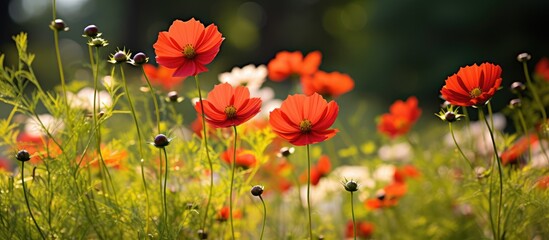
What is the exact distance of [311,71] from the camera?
1504mm

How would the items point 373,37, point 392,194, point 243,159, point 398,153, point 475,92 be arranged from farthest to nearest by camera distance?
point 373,37, point 398,153, point 392,194, point 243,159, point 475,92

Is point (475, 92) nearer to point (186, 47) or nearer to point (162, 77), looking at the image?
point (186, 47)

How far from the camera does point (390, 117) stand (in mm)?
1536

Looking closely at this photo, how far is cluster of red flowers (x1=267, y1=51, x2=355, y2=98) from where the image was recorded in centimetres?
147

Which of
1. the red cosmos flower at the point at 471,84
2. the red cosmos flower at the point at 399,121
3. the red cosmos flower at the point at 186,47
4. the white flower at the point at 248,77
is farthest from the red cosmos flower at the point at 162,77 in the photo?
the red cosmos flower at the point at 471,84

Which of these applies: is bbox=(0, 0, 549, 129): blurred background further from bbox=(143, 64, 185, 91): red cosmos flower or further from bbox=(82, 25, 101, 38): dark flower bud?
bbox=(82, 25, 101, 38): dark flower bud

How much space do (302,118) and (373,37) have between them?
4.95 metres

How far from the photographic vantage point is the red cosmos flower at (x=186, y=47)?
2.65ft

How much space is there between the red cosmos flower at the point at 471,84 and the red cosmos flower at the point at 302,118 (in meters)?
0.14

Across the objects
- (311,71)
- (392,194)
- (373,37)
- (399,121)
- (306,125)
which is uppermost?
(373,37)

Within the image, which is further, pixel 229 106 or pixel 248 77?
pixel 248 77

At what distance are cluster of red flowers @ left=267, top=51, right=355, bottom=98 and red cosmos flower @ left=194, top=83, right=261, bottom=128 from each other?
632 mm

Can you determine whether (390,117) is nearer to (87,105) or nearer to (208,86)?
(87,105)

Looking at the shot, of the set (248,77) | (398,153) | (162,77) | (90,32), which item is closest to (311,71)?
(248,77)
